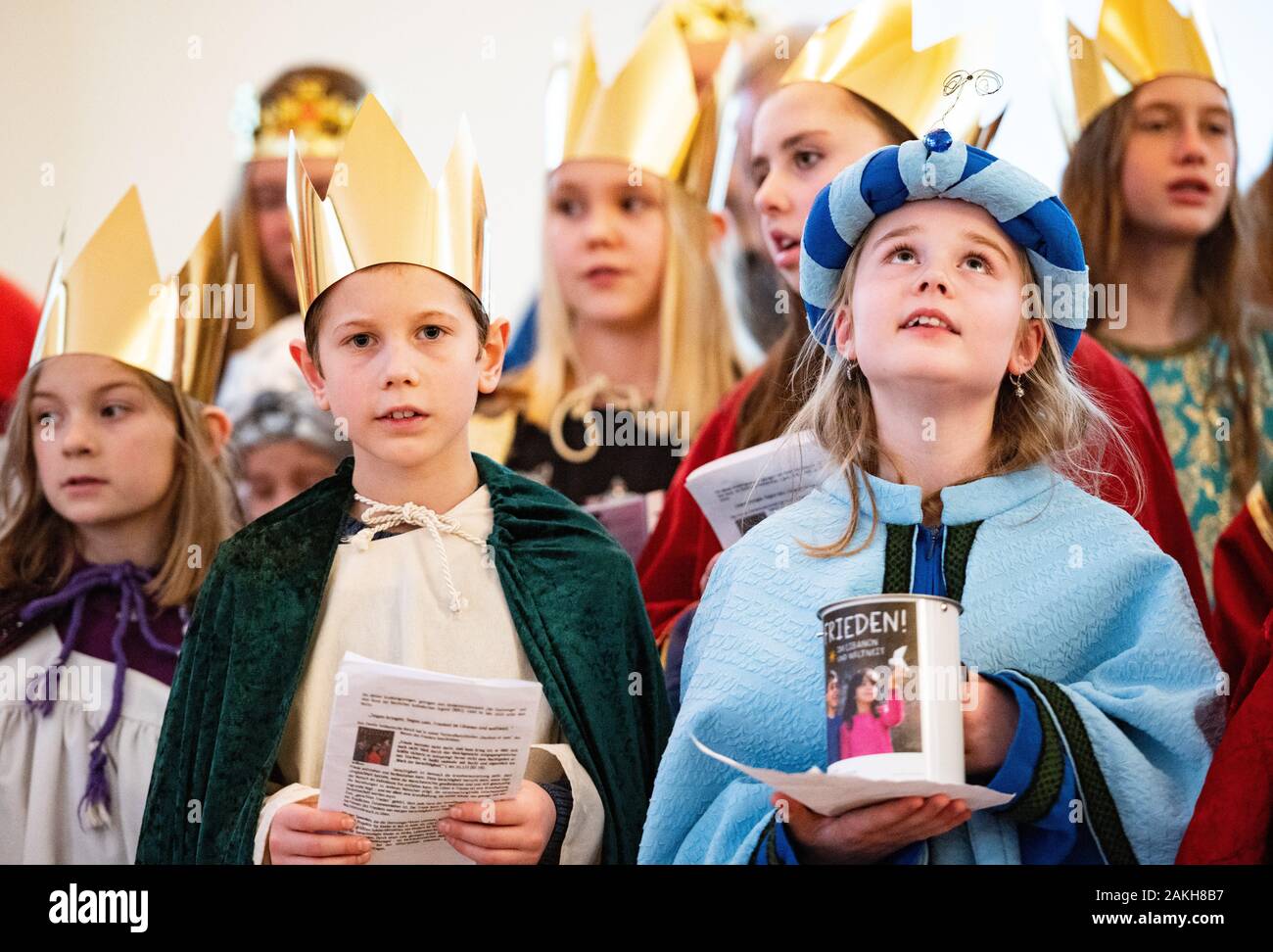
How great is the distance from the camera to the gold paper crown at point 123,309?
3730 mm

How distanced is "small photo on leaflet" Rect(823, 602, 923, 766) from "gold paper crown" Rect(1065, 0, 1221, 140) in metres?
2.06

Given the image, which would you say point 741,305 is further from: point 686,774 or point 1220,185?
point 686,774

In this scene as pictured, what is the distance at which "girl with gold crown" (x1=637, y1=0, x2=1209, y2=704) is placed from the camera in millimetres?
3641

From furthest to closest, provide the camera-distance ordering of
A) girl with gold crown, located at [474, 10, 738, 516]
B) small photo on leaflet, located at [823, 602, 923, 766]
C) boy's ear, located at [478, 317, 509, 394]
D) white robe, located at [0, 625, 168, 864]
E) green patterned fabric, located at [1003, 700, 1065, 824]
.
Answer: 1. girl with gold crown, located at [474, 10, 738, 516]
2. white robe, located at [0, 625, 168, 864]
3. boy's ear, located at [478, 317, 509, 394]
4. green patterned fabric, located at [1003, 700, 1065, 824]
5. small photo on leaflet, located at [823, 602, 923, 766]

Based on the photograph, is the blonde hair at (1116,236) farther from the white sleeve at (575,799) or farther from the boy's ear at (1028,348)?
the white sleeve at (575,799)

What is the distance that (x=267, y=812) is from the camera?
285cm

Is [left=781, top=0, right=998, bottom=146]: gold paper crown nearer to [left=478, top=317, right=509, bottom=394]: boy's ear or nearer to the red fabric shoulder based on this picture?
the red fabric shoulder

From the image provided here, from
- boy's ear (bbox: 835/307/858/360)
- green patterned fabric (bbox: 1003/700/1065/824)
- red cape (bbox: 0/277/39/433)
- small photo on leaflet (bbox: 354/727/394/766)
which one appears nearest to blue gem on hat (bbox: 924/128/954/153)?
boy's ear (bbox: 835/307/858/360)

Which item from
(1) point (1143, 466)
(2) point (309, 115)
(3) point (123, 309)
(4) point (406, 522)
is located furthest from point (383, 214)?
(2) point (309, 115)

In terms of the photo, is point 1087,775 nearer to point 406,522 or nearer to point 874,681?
point 874,681

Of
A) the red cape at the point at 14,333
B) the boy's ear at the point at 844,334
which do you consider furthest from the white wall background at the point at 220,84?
the boy's ear at the point at 844,334

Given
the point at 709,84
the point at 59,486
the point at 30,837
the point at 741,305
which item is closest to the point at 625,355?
the point at 741,305

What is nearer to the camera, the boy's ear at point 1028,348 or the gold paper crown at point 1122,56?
the boy's ear at point 1028,348

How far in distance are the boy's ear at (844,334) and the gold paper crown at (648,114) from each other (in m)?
1.32
